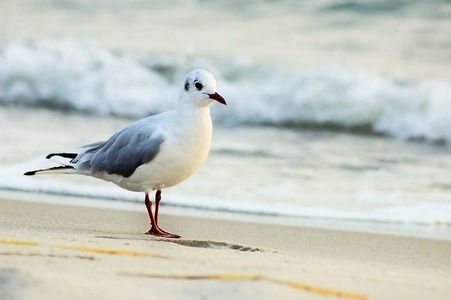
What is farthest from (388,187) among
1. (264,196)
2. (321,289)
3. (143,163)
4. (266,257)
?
(321,289)

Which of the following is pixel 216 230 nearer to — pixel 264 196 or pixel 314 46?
pixel 264 196

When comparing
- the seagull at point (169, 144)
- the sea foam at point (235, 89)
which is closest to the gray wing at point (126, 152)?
the seagull at point (169, 144)

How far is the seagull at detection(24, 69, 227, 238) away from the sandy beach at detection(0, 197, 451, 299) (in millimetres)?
318

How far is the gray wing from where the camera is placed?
426 cm

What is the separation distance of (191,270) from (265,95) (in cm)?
812

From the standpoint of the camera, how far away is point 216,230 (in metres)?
4.86

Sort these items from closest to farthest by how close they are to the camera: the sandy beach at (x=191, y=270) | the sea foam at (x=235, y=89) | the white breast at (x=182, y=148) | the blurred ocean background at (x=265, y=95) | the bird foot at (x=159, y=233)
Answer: the sandy beach at (x=191, y=270), the white breast at (x=182, y=148), the bird foot at (x=159, y=233), the blurred ocean background at (x=265, y=95), the sea foam at (x=235, y=89)

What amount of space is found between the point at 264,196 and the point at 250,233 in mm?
1097

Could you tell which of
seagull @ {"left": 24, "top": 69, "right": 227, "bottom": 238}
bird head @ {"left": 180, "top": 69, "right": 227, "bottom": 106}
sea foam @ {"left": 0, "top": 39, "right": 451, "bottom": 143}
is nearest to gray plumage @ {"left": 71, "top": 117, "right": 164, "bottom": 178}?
seagull @ {"left": 24, "top": 69, "right": 227, "bottom": 238}

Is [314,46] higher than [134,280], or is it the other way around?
[314,46]

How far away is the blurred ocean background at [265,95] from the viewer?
6.00 m

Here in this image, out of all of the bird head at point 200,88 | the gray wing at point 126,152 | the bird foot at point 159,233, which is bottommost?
the bird foot at point 159,233

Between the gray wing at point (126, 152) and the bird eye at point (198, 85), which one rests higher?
the bird eye at point (198, 85)

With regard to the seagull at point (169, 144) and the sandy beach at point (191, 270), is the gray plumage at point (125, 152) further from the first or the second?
the sandy beach at point (191, 270)
